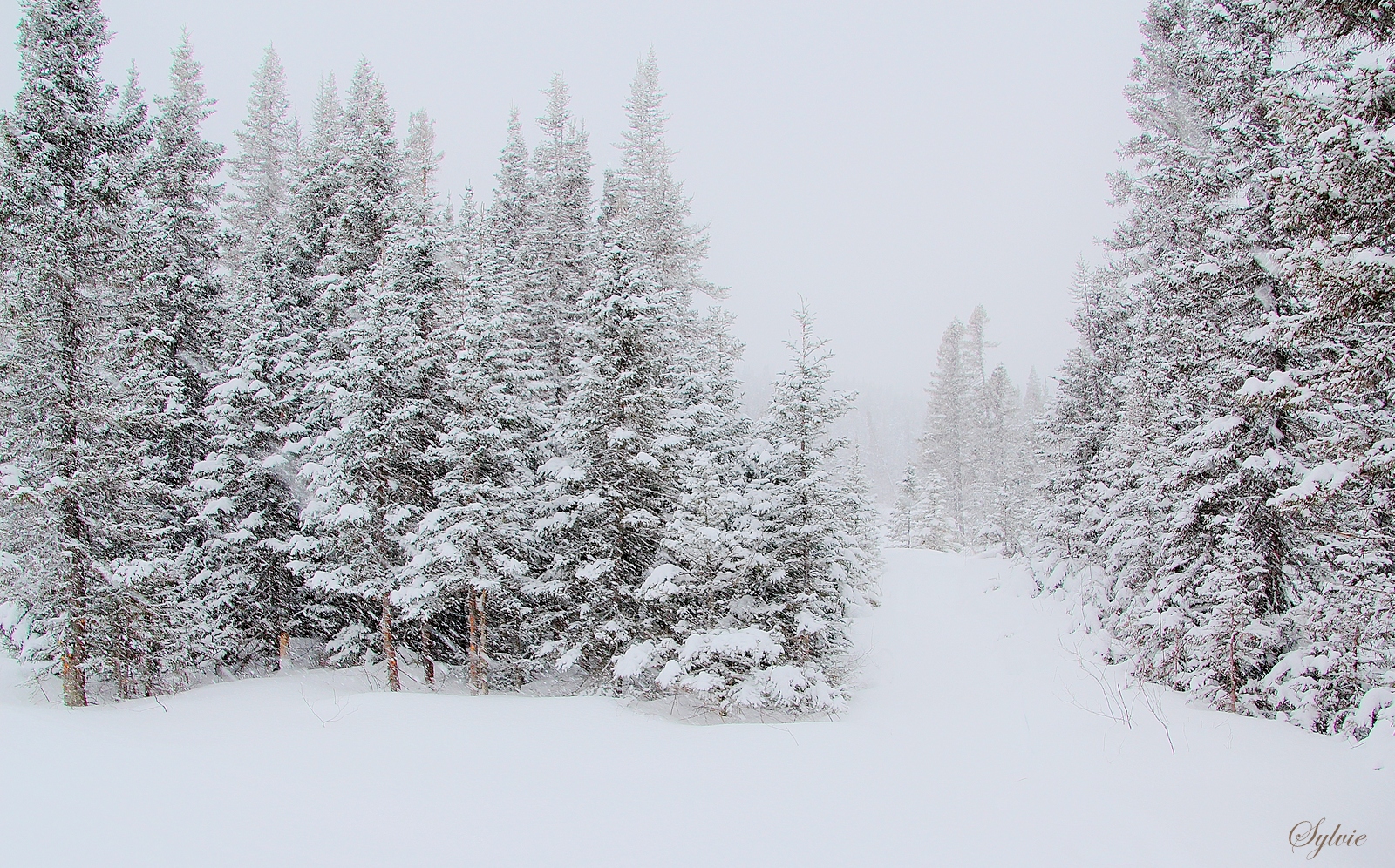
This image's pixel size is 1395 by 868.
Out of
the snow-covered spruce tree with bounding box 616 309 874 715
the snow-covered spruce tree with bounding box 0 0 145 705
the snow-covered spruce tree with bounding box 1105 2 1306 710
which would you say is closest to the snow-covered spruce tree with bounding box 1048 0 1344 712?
the snow-covered spruce tree with bounding box 1105 2 1306 710

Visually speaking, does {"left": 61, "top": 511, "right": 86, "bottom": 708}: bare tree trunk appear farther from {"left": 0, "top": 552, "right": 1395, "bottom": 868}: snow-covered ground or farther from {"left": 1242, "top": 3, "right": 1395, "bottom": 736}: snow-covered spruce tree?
{"left": 1242, "top": 3, "right": 1395, "bottom": 736}: snow-covered spruce tree

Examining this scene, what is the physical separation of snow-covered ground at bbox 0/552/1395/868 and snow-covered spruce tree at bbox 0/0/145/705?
527 cm

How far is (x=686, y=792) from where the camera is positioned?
19.5 ft

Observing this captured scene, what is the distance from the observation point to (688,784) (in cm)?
615

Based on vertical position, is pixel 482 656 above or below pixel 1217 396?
below

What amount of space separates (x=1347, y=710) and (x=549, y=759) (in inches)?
442

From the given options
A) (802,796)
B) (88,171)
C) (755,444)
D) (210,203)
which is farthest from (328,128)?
(802,796)

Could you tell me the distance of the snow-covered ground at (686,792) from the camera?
15.1 feet

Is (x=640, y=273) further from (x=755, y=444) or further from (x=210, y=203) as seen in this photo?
(x=210, y=203)

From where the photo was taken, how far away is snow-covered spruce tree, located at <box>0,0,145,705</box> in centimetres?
1283

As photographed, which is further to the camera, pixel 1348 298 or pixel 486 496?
pixel 486 496

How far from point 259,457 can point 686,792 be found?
1617 centimetres

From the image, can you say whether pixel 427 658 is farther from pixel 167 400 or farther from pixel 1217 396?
pixel 1217 396

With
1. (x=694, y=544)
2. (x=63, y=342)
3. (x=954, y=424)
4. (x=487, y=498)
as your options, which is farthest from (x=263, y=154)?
(x=954, y=424)
